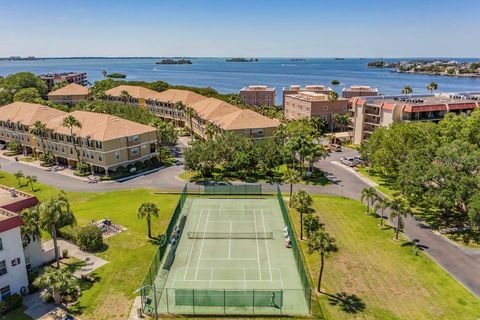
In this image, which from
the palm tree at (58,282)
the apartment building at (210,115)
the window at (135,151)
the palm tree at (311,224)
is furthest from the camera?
the apartment building at (210,115)

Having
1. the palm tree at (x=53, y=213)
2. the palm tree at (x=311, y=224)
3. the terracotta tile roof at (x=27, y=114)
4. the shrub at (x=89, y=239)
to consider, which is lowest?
the palm tree at (x=311, y=224)

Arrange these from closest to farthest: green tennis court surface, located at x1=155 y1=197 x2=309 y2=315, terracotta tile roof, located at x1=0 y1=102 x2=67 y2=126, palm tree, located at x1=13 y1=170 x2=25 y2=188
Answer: green tennis court surface, located at x1=155 y1=197 x2=309 y2=315, palm tree, located at x1=13 y1=170 x2=25 y2=188, terracotta tile roof, located at x1=0 y1=102 x2=67 y2=126

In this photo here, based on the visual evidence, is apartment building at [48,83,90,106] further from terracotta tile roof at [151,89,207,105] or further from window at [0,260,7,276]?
window at [0,260,7,276]

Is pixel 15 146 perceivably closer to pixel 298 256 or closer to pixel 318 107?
pixel 298 256

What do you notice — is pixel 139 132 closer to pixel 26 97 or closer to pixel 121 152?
pixel 121 152

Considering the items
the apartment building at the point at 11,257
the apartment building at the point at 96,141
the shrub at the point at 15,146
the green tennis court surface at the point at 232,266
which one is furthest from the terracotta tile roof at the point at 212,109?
the apartment building at the point at 11,257

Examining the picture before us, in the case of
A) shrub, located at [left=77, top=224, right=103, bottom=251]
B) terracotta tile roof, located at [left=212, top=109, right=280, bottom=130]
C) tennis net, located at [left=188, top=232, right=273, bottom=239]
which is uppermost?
terracotta tile roof, located at [left=212, top=109, right=280, bottom=130]

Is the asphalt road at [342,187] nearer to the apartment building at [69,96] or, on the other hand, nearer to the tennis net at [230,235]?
the tennis net at [230,235]

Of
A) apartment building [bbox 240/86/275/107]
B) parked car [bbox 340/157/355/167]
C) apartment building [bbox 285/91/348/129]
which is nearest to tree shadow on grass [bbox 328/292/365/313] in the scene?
parked car [bbox 340/157/355/167]
